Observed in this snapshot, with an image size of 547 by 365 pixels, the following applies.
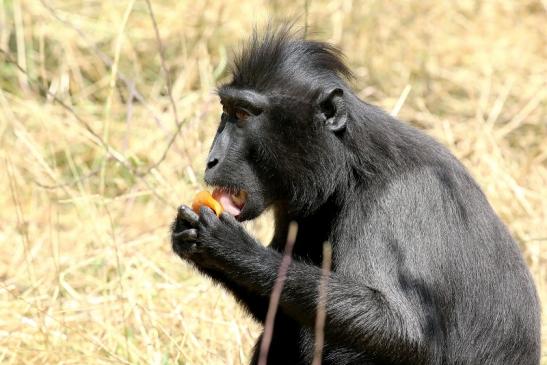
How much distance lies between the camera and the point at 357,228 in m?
5.11

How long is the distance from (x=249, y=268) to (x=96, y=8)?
6471 mm

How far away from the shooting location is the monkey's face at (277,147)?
5273 mm

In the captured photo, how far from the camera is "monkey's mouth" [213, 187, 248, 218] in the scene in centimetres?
530

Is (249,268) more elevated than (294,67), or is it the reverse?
(294,67)

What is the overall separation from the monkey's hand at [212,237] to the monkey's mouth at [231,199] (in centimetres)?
33

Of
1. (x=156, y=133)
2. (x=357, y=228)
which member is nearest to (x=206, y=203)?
(x=357, y=228)

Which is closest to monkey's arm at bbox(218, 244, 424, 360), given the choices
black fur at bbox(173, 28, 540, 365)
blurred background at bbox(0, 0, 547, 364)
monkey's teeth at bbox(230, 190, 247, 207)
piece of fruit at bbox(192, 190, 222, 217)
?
black fur at bbox(173, 28, 540, 365)

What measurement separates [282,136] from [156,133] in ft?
14.0

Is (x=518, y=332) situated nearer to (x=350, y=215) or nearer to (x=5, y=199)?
(x=350, y=215)

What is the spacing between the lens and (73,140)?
31.0 feet

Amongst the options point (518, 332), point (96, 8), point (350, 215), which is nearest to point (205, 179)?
point (350, 215)

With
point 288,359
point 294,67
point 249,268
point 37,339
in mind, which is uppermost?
point 294,67

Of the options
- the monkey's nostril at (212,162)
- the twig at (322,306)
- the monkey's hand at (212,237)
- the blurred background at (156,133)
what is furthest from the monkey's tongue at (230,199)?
the blurred background at (156,133)

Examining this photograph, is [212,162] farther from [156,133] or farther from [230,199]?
[156,133]
